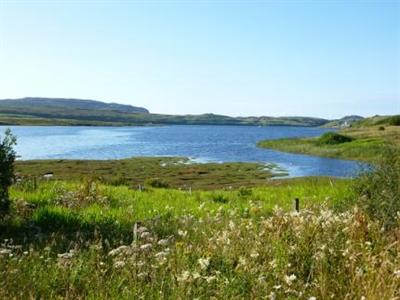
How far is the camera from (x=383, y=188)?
12.0m

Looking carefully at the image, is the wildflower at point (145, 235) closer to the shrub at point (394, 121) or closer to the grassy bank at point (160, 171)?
the grassy bank at point (160, 171)

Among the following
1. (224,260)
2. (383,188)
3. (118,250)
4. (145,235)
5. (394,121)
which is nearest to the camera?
(118,250)

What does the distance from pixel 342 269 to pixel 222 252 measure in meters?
1.60

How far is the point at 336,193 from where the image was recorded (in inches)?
792

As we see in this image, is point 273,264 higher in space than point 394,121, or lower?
higher

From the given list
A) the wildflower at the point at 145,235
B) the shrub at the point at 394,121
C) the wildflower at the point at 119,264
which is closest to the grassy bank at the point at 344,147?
the shrub at the point at 394,121

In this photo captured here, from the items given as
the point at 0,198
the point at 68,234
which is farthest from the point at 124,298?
the point at 0,198

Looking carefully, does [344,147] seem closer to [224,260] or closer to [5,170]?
[5,170]

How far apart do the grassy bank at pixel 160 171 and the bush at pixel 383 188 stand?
39.4 meters

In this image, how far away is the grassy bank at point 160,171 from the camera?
193ft

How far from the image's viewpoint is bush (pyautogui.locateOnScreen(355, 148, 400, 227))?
10.6 m

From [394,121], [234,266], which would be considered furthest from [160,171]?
[394,121]

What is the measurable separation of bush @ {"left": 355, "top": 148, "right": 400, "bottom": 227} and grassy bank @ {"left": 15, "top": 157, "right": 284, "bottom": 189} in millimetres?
39425

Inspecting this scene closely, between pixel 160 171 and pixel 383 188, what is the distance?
58.3 m
